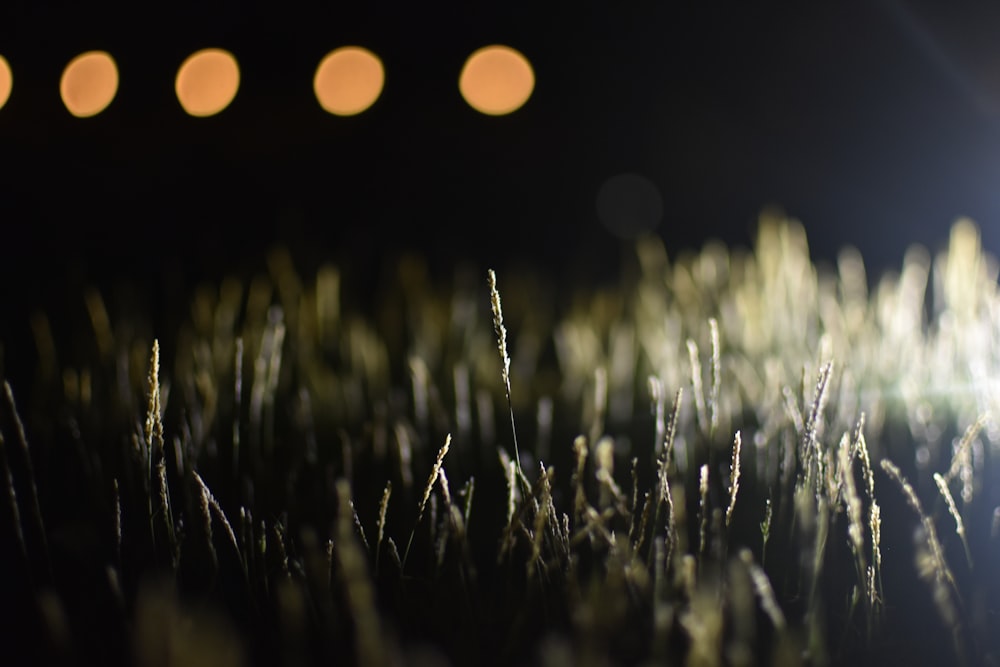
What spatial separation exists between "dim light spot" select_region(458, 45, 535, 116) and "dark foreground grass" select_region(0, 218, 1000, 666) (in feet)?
11.5

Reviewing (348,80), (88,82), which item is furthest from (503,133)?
(88,82)

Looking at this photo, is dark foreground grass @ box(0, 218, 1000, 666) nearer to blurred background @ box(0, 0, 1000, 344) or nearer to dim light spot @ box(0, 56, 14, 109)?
blurred background @ box(0, 0, 1000, 344)

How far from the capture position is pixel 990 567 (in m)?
1.08

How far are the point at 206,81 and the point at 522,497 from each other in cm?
433

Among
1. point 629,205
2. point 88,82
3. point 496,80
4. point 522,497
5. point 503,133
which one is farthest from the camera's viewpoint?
point 629,205

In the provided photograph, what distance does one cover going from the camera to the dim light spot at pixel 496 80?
5.27 meters

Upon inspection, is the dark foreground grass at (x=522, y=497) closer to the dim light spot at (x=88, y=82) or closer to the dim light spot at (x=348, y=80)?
the dim light spot at (x=88, y=82)

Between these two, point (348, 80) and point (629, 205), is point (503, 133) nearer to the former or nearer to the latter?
point (629, 205)

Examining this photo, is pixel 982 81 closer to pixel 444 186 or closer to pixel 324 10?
pixel 444 186

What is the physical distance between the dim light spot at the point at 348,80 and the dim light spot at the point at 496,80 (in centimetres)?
65

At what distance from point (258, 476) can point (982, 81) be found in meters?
5.05

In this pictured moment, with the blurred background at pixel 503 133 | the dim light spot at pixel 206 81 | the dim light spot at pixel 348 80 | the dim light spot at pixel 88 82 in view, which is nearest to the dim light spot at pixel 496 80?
the blurred background at pixel 503 133

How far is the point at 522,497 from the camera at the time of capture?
114cm

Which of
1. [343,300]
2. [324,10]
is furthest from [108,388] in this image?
[324,10]
